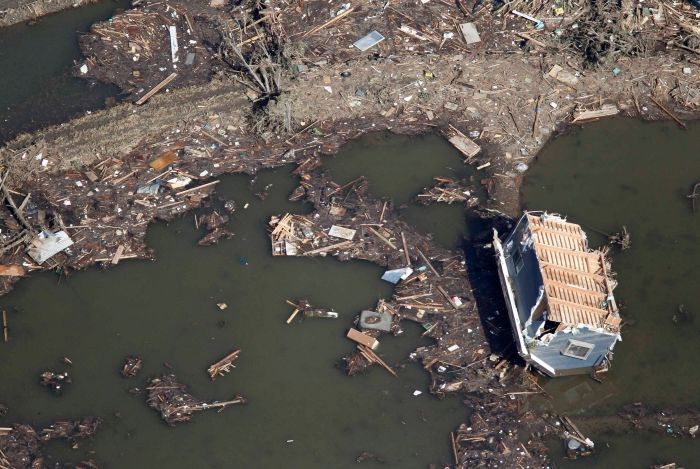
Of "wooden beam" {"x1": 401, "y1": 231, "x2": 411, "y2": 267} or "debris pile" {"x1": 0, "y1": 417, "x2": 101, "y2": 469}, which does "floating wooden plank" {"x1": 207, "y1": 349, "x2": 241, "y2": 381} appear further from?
"wooden beam" {"x1": 401, "y1": 231, "x2": 411, "y2": 267}

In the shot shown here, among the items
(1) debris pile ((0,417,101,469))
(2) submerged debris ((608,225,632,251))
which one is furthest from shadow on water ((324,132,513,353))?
(1) debris pile ((0,417,101,469))

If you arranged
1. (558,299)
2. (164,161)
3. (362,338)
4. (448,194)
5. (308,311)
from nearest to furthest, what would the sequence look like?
(558,299) < (362,338) < (308,311) < (448,194) < (164,161)

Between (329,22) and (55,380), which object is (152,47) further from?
(55,380)

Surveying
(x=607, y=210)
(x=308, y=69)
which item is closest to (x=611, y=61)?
(x=607, y=210)

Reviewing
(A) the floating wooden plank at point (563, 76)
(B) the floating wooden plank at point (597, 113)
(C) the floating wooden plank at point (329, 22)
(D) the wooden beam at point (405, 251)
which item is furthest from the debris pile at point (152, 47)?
(B) the floating wooden plank at point (597, 113)

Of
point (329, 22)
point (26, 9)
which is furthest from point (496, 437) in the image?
point (26, 9)
